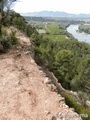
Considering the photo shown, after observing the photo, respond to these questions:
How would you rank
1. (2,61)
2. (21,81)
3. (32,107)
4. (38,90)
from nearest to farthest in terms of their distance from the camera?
1. (32,107)
2. (38,90)
3. (21,81)
4. (2,61)

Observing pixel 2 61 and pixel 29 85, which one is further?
pixel 2 61

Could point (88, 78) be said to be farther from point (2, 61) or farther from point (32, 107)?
point (32, 107)

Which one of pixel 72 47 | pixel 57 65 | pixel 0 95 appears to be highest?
pixel 0 95

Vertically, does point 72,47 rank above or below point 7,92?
below

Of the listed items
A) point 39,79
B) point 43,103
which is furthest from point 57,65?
point 43,103

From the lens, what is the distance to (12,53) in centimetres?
1727

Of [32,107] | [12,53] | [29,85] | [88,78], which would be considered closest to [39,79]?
[29,85]

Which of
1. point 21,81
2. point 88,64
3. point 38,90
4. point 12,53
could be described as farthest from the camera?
point 88,64

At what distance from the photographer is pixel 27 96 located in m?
10.5

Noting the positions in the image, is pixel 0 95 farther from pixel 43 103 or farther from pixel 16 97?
pixel 43 103

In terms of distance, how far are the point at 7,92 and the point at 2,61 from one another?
15.1 ft

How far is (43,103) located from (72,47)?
263 ft

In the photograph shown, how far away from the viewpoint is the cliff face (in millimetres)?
8948

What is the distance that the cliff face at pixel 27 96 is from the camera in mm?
8948
